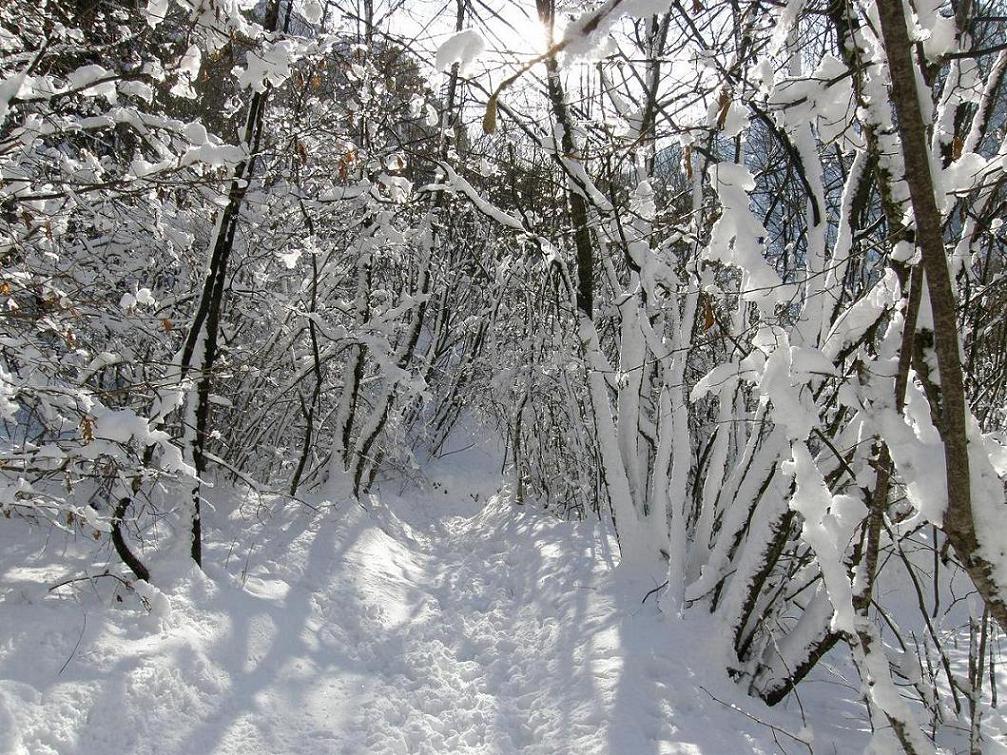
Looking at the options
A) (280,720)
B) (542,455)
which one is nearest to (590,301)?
(280,720)

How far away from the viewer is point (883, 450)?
2.03 metres

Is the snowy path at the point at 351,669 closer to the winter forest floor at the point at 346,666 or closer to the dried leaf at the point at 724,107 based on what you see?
the winter forest floor at the point at 346,666

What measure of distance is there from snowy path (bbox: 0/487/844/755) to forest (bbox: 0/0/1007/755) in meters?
0.02

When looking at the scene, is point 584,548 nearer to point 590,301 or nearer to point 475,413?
point 590,301

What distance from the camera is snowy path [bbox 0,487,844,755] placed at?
3.01 metres

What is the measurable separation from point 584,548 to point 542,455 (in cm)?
348

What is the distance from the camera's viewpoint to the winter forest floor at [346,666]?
3033 millimetres

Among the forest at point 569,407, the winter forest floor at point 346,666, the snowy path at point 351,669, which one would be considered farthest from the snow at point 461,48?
the snowy path at point 351,669

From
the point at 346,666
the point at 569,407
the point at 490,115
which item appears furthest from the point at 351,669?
the point at 569,407

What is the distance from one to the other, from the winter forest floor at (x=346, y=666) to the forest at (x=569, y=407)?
0.02 meters

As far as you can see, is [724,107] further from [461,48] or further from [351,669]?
[351,669]

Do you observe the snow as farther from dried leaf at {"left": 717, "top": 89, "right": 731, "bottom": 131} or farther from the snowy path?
the snowy path

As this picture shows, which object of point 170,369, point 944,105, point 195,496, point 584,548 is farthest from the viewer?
point 584,548

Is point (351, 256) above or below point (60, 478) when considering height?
above
